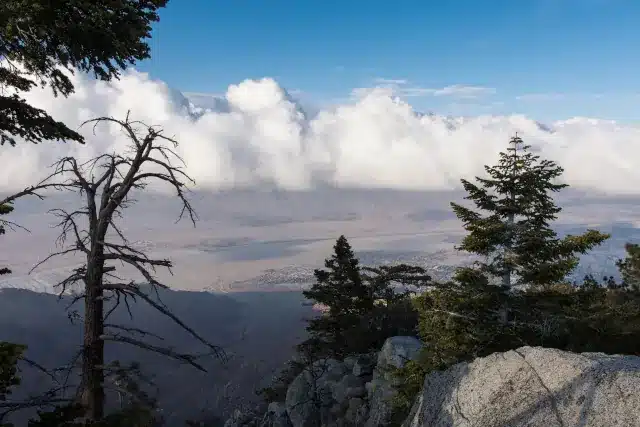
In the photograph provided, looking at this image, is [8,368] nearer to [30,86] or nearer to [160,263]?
[160,263]

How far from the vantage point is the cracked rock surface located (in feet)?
31.2

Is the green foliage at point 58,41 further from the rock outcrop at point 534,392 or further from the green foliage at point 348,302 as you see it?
the green foliage at point 348,302

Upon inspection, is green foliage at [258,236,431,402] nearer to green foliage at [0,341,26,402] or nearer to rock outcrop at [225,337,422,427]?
rock outcrop at [225,337,422,427]

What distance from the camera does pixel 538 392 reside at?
10.7 m

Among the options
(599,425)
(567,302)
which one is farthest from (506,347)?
(599,425)

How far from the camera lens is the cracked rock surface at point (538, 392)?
9.52m

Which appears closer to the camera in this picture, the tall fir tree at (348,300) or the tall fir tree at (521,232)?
the tall fir tree at (521,232)

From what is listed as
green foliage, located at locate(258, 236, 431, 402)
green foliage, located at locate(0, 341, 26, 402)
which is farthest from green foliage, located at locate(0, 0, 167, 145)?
green foliage, located at locate(258, 236, 431, 402)

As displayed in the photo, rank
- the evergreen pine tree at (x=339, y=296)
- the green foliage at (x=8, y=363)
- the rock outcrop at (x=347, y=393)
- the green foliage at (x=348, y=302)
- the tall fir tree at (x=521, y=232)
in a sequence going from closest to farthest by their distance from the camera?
the green foliage at (x=8, y=363), the tall fir tree at (x=521, y=232), the rock outcrop at (x=347, y=393), the green foliage at (x=348, y=302), the evergreen pine tree at (x=339, y=296)

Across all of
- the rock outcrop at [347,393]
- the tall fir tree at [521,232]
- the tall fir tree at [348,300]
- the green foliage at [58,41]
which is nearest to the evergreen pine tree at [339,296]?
the tall fir tree at [348,300]

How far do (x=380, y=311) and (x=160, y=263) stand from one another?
33.1m

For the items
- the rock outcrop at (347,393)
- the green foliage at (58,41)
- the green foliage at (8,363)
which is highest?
the green foliage at (58,41)

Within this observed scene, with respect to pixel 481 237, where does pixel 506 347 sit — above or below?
below

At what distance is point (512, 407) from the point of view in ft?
35.4
